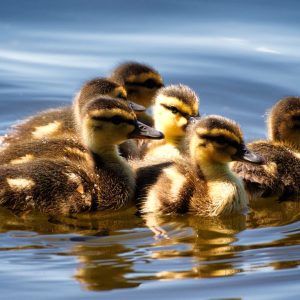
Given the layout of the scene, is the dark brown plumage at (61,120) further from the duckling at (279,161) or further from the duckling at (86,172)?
the duckling at (279,161)

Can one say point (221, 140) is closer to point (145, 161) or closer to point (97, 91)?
point (145, 161)

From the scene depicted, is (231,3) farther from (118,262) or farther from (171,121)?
(118,262)

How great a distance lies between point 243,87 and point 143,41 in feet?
3.84

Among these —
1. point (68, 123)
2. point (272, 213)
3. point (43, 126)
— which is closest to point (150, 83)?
point (68, 123)

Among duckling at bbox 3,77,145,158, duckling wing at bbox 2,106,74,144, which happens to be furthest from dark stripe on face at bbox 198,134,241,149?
duckling wing at bbox 2,106,74,144

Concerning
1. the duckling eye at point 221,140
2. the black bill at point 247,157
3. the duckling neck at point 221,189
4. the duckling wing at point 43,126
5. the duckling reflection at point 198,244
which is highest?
the duckling wing at point 43,126

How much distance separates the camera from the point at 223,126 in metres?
6.11

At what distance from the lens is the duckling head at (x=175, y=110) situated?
22.5 ft

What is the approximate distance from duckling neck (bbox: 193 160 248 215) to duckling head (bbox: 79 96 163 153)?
1.54 feet

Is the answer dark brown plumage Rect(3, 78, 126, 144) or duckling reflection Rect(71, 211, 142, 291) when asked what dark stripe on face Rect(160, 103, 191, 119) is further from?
duckling reflection Rect(71, 211, 142, 291)

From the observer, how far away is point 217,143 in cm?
614

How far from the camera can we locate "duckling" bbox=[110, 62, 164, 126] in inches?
295

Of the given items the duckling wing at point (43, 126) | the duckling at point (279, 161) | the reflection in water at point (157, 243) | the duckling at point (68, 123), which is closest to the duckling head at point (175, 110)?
the duckling at point (68, 123)

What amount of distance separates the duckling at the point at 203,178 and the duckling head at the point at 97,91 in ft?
2.59
